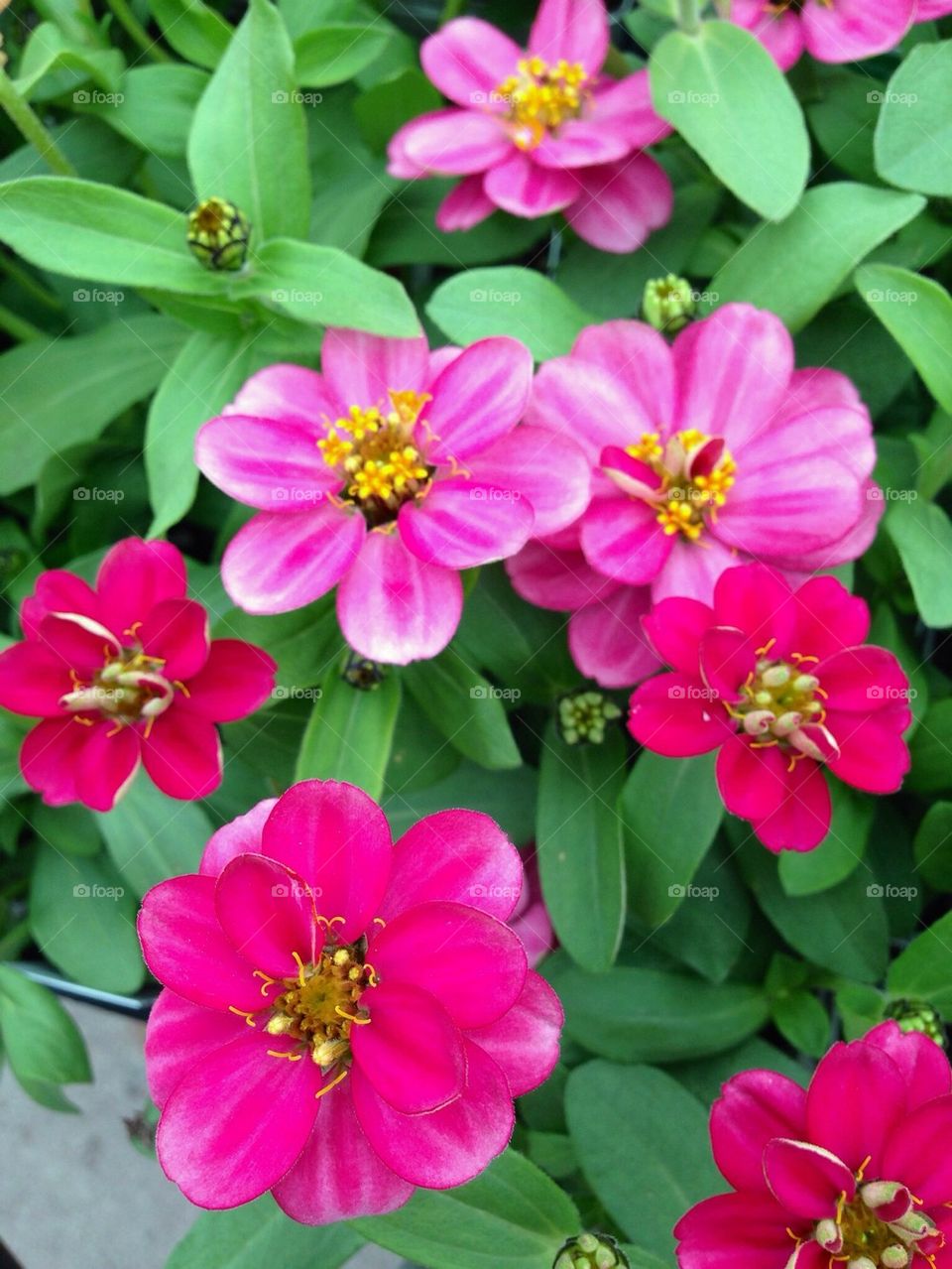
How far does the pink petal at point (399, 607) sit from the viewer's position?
2.19 feet

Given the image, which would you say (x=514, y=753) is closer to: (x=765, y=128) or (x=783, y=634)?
(x=783, y=634)

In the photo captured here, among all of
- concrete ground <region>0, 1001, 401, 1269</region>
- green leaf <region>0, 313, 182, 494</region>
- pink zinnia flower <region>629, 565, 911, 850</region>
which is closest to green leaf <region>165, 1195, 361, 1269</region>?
pink zinnia flower <region>629, 565, 911, 850</region>

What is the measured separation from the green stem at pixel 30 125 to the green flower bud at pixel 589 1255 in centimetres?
89

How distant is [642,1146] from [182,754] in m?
0.43

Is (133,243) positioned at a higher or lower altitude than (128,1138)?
higher

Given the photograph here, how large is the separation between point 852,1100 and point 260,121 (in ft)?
2.57

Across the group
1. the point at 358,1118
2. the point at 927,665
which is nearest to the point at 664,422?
the point at 927,665

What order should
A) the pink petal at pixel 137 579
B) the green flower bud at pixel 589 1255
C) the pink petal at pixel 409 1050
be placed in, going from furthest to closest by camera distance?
the pink petal at pixel 137 579, the green flower bud at pixel 589 1255, the pink petal at pixel 409 1050

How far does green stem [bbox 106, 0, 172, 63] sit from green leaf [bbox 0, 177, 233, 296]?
0.35m

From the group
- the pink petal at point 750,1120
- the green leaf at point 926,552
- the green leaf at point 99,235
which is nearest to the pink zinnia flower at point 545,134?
the green leaf at point 99,235

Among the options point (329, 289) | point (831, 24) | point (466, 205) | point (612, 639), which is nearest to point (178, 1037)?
point (612, 639)

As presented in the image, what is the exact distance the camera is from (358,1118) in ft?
1.70

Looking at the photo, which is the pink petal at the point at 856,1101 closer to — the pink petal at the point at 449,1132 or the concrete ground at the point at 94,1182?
the pink petal at the point at 449,1132

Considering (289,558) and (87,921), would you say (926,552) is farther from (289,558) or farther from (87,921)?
(87,921)
